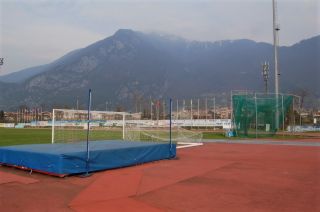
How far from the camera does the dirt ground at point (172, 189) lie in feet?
23.2

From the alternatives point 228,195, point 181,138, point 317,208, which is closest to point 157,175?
point 228,195

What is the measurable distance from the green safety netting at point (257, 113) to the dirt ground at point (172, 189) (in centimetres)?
1800

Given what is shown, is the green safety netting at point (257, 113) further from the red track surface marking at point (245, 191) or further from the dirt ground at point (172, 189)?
the red track surface marking at point (245, 191)

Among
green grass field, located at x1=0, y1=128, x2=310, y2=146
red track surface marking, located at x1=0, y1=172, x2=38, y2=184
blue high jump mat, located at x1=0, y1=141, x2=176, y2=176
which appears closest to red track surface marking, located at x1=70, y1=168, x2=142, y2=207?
blue high jump mat, located at x1=0, y1=141, x2=176, y2=176

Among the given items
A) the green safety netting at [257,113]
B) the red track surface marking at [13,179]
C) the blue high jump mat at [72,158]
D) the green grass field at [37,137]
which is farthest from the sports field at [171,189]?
the green safety netting at [257,113]

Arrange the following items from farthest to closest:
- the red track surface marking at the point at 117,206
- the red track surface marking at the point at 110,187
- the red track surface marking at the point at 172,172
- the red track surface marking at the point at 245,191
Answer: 1. the red track surface marking at the point at 172,172
2. the red track surface marking at the point at 110,187
3. the red track surface marking at the point at 245,191
4. the red track surface marking at the point at 117,206

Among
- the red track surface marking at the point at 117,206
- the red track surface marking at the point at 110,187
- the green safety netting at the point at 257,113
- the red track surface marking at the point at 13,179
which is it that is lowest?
the red track surface marking at the point at 117,206

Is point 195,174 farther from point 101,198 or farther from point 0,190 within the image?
point 0,190

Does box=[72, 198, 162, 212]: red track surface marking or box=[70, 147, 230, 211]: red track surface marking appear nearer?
box=[72, 198, 162, 212]: red track surface marking

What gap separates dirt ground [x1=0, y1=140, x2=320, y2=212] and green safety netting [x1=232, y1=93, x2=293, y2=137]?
18000mm

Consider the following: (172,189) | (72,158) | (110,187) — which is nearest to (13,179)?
(72,158)

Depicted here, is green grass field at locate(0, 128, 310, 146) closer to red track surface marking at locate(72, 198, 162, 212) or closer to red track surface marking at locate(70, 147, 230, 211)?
red track surface marking at locate(70, 147, 230, 211)

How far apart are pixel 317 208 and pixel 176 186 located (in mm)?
3324

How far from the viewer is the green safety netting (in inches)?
1198
